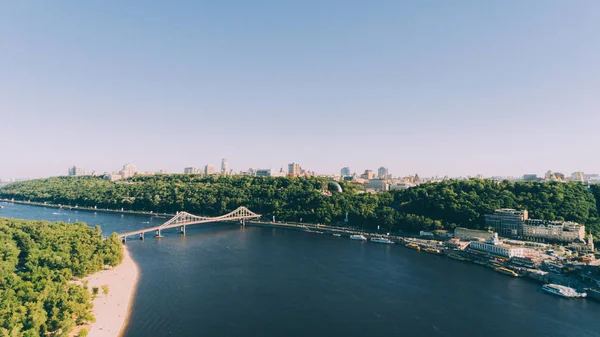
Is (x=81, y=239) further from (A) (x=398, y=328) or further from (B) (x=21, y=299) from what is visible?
(A) (x=398, y=328)

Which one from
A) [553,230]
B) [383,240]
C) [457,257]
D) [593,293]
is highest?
[553,230]

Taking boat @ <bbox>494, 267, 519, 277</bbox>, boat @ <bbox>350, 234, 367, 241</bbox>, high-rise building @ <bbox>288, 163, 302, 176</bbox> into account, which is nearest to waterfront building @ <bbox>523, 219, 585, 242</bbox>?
boat @ <bbox>494, 267, 519, 277</bbox>

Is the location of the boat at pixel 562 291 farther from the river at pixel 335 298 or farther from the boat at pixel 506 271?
the boat at pixel 506 271

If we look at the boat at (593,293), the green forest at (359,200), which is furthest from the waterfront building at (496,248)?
the green forest at (359,200)

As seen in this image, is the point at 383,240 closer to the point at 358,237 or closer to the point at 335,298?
the point at 358,237

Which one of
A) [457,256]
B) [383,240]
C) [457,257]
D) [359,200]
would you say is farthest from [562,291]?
[359,200]
